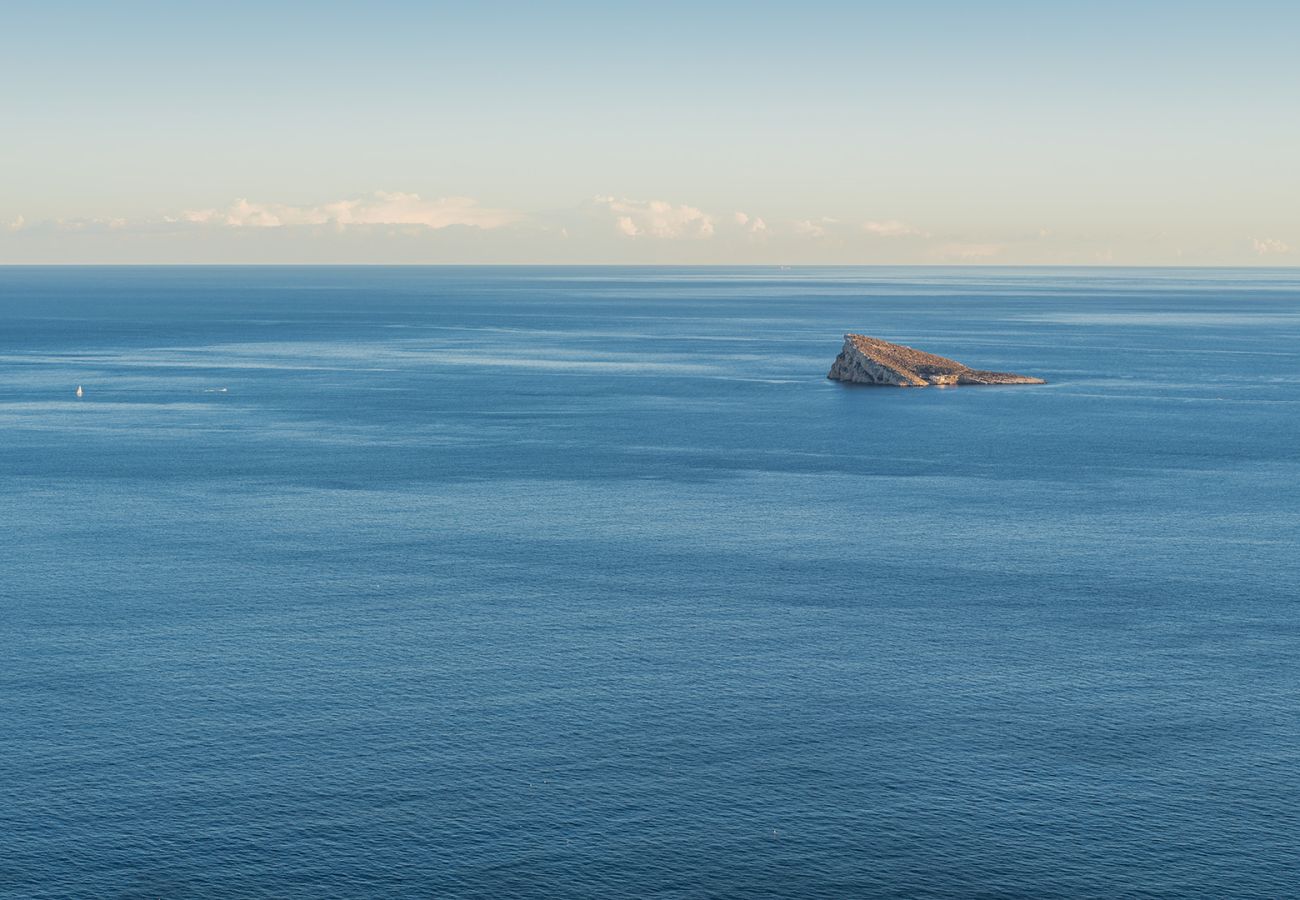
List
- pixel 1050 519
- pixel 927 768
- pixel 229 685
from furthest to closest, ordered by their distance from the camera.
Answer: pixel 1050 519 → pixel 229 685 → pixel 927 768

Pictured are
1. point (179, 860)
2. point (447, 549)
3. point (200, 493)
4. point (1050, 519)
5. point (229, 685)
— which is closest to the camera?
point (179, 860)

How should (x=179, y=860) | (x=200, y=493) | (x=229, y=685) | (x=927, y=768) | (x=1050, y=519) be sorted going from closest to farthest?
1. (x=179, y=860)
2. (x=927, y=768)
3. (x=229, y=685)
4. (x=1050, y=519)
5. (x=200, y=493)

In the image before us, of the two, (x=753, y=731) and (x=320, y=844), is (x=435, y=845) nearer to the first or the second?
(x=320, y=844)

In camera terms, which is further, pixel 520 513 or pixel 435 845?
pixel 520 513

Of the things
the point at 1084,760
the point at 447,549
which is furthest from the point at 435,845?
the point at 447,549

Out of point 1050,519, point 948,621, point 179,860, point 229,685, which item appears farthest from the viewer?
point 1050,519

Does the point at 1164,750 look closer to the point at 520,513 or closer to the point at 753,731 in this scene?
the point at 753,731

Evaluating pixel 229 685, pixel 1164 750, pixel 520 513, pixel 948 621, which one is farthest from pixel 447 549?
pixel 1164 750

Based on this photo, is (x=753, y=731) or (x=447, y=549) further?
(x=447, y=549)

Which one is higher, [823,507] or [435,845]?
[823,507]
